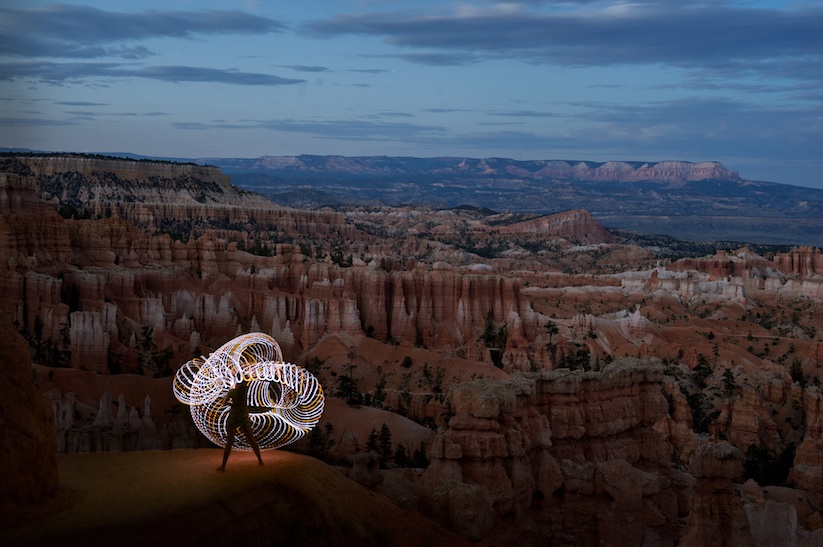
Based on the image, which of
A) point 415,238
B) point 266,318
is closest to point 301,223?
point 415,238

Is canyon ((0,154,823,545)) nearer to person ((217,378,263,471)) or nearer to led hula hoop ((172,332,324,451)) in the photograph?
led hula hoop ((172,332,324,451))

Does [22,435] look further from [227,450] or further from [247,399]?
[247,399]

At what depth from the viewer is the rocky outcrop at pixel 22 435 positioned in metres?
18.9

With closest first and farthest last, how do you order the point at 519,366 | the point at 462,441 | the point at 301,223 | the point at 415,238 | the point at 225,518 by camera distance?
the point at 225,518, the point at 462,441, the point at 519,366, the point at 301,223, the point at 415,238

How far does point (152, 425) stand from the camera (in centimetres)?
3512

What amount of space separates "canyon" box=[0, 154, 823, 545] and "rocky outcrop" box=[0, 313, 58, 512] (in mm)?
135

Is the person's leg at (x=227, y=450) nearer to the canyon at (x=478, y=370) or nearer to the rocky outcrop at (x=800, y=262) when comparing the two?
the canyon at (x=478, y=370)

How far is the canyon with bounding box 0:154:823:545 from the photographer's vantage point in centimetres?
2847

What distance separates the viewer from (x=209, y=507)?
67.1ft

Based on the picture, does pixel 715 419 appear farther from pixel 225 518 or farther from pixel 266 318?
pixel 225 518

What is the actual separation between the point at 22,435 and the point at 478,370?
36.9 m

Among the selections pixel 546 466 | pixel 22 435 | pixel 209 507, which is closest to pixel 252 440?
pixel 209 507

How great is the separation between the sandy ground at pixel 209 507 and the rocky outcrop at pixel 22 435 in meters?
0.34

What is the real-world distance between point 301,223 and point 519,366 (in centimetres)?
9015
